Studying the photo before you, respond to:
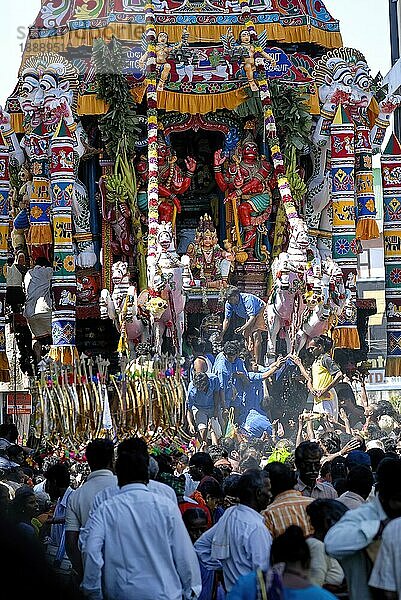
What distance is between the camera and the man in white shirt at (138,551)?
199 inches

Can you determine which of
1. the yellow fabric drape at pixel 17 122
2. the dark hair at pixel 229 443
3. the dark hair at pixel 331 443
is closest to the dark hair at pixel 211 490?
the dark hair at pixel 331 443

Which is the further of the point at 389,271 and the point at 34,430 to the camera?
the point at 389,271

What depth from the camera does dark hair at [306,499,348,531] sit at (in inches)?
209

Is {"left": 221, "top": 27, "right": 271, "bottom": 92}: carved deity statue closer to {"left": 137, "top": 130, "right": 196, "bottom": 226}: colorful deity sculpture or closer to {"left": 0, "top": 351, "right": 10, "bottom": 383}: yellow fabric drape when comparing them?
{"left": 137, "top": 130, "right": 196, "bottom": 226}: colorful deity sculpture

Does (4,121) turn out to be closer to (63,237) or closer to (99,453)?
(63,237)

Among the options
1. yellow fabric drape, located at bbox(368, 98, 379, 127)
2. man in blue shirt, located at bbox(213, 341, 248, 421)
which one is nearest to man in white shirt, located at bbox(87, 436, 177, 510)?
man in blue shirt, located at bbox(213, 341, 248, 421)

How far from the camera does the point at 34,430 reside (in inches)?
672

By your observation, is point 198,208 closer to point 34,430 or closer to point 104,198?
point 104,198

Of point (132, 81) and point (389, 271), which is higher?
point (132, 81)

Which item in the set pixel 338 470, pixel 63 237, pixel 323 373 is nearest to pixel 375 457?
pixel 338 470

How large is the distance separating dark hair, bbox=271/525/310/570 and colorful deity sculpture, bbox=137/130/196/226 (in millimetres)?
19311

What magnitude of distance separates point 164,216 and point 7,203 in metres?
2.77

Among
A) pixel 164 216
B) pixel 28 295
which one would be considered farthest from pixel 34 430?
pixel 164 216

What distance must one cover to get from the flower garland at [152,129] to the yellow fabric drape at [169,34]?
2.10 feet
